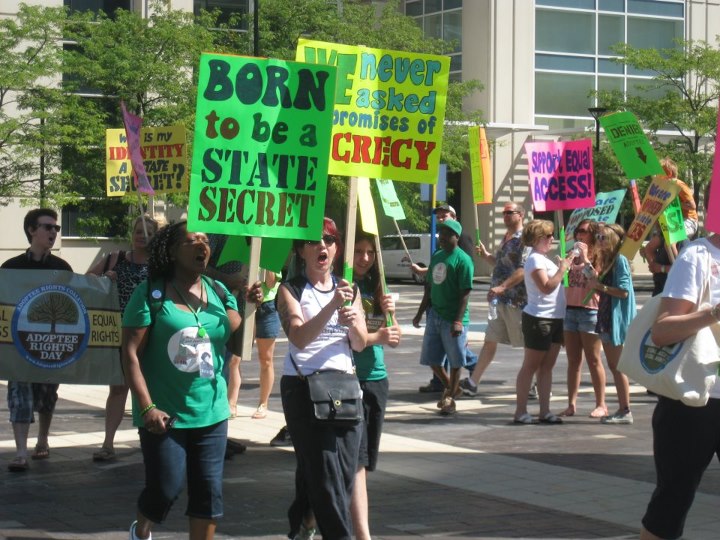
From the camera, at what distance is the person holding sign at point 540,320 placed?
10.7 metres

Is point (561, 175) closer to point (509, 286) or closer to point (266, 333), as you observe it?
point (509, 286)

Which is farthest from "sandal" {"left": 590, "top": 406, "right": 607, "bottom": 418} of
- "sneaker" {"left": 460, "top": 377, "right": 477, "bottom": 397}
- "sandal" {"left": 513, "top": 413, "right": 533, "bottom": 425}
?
"sneaker" {"left": 460, "top": 377, "right": 477, "bottom": 397}

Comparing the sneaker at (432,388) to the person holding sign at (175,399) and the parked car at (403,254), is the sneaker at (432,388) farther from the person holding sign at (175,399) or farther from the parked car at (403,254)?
the parked car at (403,254)

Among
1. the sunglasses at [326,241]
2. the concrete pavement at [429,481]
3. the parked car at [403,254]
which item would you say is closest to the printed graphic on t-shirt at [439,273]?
the concrete pavement at [429,481]

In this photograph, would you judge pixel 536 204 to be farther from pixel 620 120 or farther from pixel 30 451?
pixel 30 451

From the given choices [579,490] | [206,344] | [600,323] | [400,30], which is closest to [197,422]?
[206,344]

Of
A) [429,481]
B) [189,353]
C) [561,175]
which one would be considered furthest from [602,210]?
[189,353]

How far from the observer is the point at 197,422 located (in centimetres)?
561

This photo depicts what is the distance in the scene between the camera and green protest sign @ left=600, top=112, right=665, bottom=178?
12445 millimetres

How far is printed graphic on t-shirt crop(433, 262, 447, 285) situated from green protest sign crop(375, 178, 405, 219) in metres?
0.59

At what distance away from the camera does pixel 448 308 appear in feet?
37.7

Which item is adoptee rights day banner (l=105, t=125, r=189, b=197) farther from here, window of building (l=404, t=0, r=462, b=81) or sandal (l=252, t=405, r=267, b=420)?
window of building (l=404, t=0, r=462, b=81)

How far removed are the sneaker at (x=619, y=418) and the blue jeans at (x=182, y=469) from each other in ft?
19.2

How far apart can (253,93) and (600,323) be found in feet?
16.5
